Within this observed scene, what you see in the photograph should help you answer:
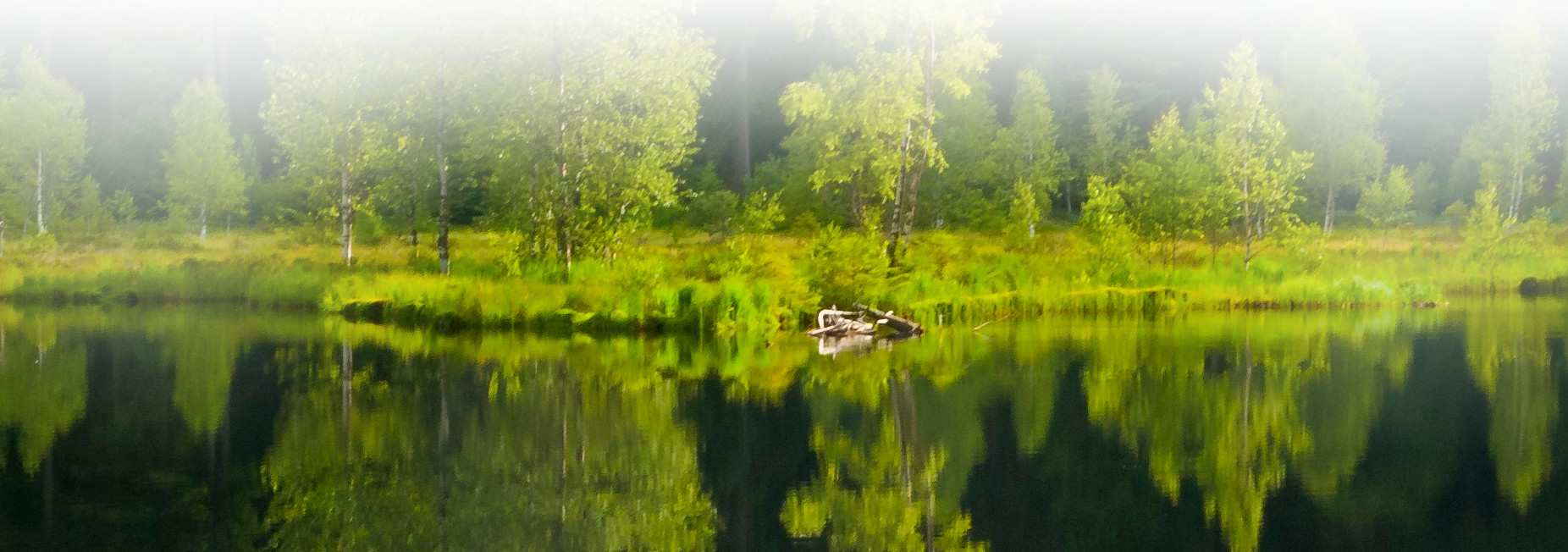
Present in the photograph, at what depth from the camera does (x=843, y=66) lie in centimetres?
5300

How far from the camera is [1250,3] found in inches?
2477

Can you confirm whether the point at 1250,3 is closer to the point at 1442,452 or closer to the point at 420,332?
the point at 420,332

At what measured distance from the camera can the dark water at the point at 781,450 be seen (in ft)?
24.1

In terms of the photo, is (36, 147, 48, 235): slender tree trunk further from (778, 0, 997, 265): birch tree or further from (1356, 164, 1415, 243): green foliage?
(1356, 164, 1415, 243): green foliage

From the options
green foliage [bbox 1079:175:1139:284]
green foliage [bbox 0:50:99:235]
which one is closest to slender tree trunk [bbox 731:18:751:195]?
green foliage [bbox 1079:175:1139:284]

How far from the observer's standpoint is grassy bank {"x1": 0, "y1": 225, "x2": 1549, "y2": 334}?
23875mm

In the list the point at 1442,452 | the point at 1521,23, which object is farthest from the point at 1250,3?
the point at 1442,452

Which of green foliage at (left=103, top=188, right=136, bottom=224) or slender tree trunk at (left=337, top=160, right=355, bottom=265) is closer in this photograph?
slender tree trunk at (left=337, top=160, right=355, bottom=265)

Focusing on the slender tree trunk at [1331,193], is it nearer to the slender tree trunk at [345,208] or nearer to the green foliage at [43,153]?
the slender tree trunk at [345,208]

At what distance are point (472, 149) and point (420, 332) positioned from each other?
10870mm

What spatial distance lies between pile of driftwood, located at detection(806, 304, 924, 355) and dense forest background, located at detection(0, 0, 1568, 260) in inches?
424

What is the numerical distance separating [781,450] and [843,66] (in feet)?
146

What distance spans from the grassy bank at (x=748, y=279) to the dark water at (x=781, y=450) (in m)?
5.35

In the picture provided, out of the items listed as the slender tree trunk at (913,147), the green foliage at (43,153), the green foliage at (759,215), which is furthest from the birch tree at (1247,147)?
the green foliage at (43,153)
